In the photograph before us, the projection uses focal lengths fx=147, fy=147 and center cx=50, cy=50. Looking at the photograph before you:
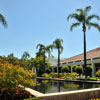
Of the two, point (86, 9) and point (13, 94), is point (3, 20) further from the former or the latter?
point (86, 9)

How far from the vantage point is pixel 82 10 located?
25406mm

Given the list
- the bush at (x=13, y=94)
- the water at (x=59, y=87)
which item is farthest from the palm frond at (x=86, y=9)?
the bush at (x=13, y=94)

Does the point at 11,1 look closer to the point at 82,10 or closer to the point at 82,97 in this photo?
the point at 82,97

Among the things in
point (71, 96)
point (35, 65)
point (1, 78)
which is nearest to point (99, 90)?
point (71, 96)

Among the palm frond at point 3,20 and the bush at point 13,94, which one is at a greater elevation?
the palm frond at point 3,20

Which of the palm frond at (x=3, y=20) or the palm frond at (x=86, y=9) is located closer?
the palm frond at (x=3, y=20)

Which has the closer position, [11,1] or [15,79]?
[15,79]

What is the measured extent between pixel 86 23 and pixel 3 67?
2079cm

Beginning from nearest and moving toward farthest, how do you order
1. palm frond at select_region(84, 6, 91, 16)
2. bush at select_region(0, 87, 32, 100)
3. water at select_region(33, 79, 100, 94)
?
bush at select_region(0, 87, 32, 100) → water at select_region(33, 79, 100, 94) → palm frond at select_region(84, 6, 91, 16)

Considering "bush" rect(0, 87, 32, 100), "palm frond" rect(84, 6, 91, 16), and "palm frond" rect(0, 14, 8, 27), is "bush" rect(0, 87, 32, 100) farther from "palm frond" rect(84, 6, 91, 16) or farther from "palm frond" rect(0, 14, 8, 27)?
"palm frond" rect(84, 6, 91, 16)

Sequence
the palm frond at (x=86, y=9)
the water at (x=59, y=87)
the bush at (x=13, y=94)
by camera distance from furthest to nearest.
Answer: the palm frond at (x=86, y=9), the water at (x=59, y=87), the bush at (x=13, y=94)

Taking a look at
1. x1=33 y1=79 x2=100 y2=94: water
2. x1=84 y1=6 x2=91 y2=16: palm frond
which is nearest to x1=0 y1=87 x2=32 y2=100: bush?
x1=33 y1=79 x2=100 y2=94: water

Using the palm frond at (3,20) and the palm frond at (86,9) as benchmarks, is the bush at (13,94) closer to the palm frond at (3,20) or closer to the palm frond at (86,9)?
the palm frond at (3,20)

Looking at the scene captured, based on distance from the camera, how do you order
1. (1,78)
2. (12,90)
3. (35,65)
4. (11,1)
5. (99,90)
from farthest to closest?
1. (35,65)
2. (11,1)
3. (99,90)
4. (12,90)
5. (1,78)
